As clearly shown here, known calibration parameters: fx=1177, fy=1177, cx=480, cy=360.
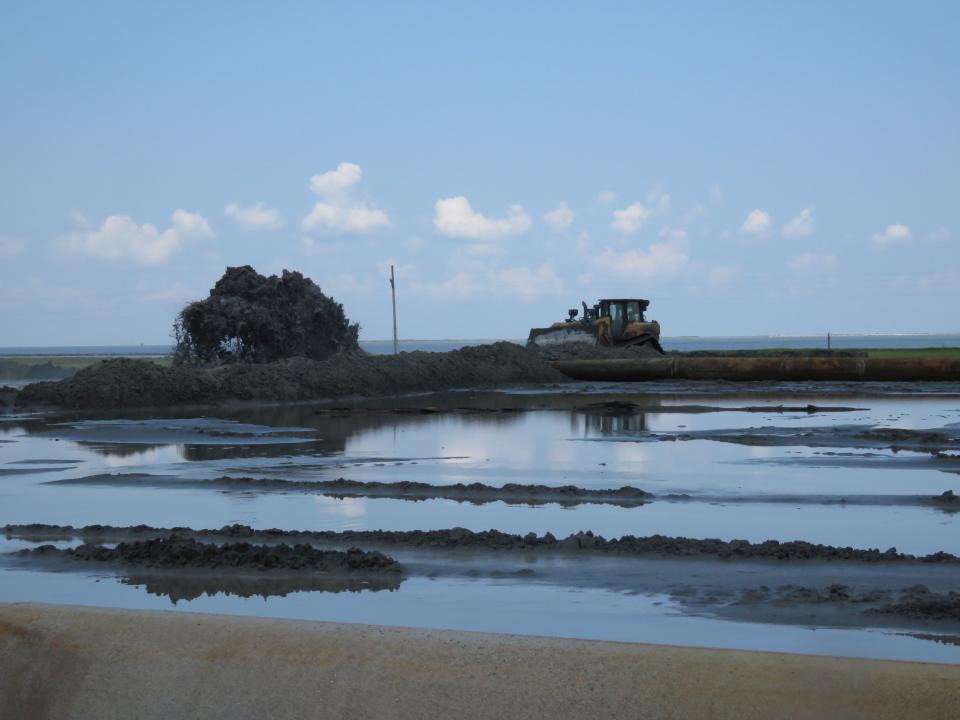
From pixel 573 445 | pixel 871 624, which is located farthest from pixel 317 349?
pixel 871 624

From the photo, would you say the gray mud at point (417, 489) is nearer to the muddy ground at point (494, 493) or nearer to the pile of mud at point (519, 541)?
the muddy ground at point (494, 493)

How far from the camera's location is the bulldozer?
4641 centimetres

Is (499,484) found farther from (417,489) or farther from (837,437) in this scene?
(837,437)

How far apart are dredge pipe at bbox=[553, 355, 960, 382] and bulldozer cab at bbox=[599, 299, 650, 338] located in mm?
8792

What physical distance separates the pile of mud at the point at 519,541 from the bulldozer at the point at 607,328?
36.0 metres

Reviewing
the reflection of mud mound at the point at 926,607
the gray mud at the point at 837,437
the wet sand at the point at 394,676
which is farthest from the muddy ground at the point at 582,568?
the gray mud at the point at 837,437

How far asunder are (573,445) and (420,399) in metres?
13.7

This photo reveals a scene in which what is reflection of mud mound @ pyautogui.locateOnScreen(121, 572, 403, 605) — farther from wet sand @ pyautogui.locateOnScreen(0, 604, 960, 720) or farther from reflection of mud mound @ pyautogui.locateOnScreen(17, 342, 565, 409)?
reflection of mud mound @ pyautogui.locateOnScreen(17, 342, 565, 409)

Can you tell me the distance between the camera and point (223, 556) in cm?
861

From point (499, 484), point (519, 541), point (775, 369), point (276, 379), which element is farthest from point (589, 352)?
point (519, 541)

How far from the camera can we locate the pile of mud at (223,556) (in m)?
8.36

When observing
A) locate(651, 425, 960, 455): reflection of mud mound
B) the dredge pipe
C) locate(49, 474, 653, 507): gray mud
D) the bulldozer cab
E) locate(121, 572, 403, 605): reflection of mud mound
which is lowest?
locate(121, 572, 403, 605): reflection of mud mound

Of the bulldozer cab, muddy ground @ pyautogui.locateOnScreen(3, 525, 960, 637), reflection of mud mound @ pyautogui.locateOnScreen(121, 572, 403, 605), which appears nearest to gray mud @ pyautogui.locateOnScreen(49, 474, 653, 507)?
muddy ground @ pyautogui.locateOnScreen(3, 525, 960, 637)

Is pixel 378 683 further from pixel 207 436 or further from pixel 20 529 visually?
pixel 207 436
